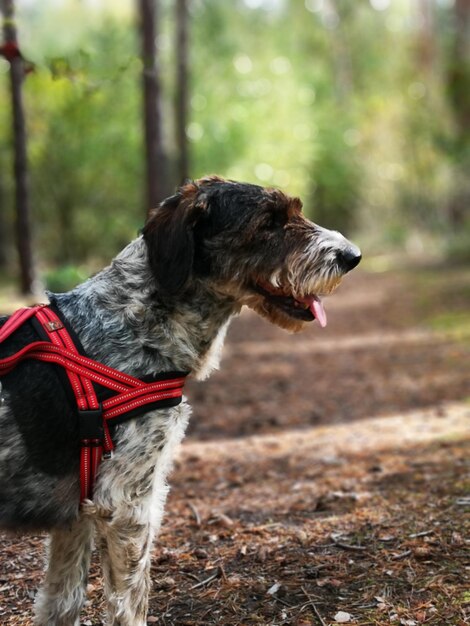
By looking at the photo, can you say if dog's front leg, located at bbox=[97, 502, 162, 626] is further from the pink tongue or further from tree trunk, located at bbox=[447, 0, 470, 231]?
tree trunk, located at bbox=[447, 0, 470, 231]

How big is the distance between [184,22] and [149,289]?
23.0 m

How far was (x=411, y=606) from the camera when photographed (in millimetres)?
3854

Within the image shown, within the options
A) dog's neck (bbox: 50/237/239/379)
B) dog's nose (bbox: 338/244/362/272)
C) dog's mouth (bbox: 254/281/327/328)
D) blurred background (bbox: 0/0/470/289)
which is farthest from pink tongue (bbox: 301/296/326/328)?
blurred background (bbox: 0/0/470/289)

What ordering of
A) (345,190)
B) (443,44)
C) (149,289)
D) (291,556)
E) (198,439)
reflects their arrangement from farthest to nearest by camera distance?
(345,190) < (443,44) < (198,439) < (291,556) < (149,289)

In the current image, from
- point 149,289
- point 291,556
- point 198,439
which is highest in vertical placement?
point 149,289

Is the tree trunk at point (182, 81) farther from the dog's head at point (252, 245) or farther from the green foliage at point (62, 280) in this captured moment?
the dog's head at point (252, 245)

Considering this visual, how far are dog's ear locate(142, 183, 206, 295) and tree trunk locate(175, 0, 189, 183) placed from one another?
2077 cm

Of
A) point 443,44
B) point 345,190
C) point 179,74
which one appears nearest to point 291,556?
point 179,74

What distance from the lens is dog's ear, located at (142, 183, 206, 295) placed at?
360 centimetres

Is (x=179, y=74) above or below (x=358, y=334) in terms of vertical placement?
above

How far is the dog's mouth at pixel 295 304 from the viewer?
390cm

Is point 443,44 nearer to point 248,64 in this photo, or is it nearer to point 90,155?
point 248,64

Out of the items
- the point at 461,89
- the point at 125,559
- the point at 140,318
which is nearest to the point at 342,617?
the point at 125,559

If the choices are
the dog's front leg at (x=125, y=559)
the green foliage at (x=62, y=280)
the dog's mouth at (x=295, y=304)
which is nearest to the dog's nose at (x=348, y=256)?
the dog's mouth at (x=295, y=304)
